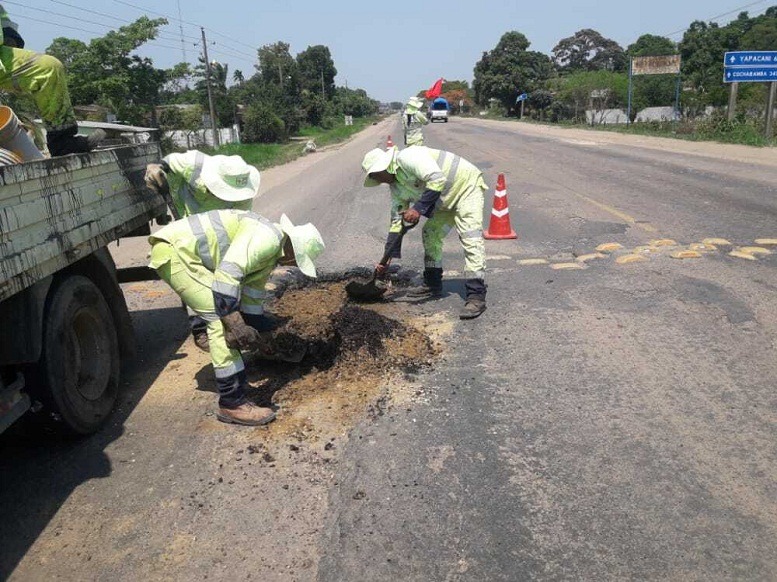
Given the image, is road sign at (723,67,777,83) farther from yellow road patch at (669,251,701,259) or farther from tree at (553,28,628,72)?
tree at (553,28,628,72)

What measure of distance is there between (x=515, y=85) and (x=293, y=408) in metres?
68.4

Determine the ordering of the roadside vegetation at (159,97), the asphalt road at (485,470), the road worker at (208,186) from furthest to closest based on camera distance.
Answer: the roadside vegetation at (159,97)
the road worker at (208,186)
the asphalt road at (485,470)

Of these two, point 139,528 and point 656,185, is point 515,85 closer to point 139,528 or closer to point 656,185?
point 656,185

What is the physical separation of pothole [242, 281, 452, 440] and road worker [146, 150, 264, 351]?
1.55ft

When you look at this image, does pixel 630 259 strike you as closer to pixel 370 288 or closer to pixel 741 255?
pixel 741 255

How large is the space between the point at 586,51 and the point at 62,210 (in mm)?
113571

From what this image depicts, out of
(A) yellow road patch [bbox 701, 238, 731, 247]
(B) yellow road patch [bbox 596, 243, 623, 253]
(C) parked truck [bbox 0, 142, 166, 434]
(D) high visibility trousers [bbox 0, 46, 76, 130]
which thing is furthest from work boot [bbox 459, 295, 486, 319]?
(A) yellow road patch [bbox 701, 238, 731, 247]

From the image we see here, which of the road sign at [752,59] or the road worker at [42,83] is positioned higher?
the road sign at [752,59]

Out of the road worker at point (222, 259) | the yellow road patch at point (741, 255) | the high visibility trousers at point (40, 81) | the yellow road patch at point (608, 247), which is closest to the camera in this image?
the road worker at point (222, 259)

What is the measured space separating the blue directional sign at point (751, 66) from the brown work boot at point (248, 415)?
22458 mm

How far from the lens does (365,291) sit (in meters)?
5.59

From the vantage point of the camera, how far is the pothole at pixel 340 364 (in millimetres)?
3656

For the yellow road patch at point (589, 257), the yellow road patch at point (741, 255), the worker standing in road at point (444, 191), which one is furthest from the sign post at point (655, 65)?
the worker standing in road at point (444, 191)

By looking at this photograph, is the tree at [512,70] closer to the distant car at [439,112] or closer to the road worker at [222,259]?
the distant car at [439,112]
